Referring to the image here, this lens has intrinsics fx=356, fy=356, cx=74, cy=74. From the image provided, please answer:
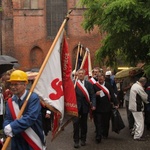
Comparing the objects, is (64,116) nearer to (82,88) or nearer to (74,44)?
(82,88)

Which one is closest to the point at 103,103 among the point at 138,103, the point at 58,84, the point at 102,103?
the point at 102,103

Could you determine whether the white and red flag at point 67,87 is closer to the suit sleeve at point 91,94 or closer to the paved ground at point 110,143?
the paved ground at point 110,143

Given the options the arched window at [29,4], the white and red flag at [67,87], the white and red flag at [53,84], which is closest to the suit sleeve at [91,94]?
the white and red flag at [67,87]

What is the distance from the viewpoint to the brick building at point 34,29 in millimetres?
37031

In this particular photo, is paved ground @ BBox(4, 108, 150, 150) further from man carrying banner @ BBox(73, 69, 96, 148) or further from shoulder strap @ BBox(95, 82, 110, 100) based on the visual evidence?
Answer: shoulder strap @ BBox(95, 82, 110, 100)

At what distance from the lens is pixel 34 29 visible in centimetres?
3725

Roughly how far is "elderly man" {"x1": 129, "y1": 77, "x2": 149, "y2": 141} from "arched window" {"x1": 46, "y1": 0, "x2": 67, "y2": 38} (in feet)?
90.1

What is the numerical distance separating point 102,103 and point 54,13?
28033 millimetres

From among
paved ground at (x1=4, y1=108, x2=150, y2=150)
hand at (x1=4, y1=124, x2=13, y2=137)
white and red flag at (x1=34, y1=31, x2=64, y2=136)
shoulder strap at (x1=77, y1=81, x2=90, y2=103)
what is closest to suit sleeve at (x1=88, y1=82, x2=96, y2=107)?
shoulder strap at (x1=77, y1=81, x2=90, y2=103)

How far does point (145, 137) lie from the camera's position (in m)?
10.3

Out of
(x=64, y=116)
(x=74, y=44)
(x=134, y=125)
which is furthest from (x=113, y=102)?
(x=74, y=44)

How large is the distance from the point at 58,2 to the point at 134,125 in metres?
28.1

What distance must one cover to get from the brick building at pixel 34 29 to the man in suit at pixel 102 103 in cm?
2695

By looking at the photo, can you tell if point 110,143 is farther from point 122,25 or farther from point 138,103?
point 122,25
